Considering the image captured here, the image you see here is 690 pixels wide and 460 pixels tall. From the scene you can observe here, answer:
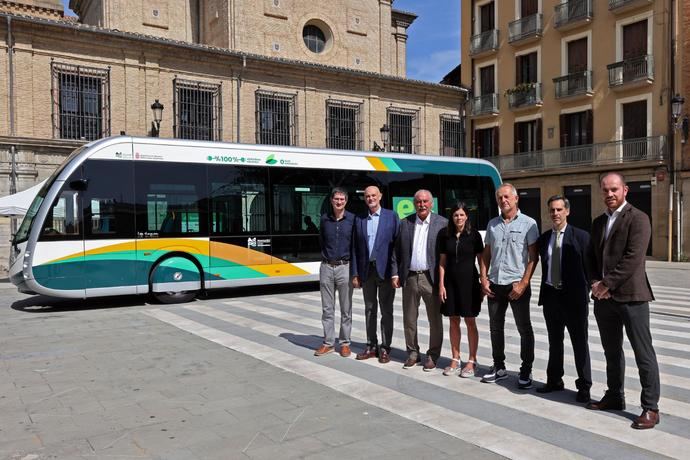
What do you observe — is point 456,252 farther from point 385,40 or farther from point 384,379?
point 385,40

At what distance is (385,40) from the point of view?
3250cm

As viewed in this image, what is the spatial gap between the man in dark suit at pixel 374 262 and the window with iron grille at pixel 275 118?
19.3 m

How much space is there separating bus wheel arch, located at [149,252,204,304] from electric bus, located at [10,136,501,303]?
0.06ft

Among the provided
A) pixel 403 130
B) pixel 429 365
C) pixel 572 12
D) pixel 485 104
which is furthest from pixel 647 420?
pixel 485 104

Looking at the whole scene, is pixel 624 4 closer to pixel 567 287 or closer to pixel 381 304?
pixel 381 304

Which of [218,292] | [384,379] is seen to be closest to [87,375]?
[384,379]

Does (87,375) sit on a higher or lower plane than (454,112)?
lower

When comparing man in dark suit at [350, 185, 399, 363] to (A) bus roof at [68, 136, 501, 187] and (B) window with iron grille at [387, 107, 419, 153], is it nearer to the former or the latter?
(A) bus roof at [68, 136, 501, 187]

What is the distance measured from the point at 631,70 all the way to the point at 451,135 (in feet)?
31.3

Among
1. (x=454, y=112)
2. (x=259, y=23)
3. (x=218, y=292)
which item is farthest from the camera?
(x=454, y=112)

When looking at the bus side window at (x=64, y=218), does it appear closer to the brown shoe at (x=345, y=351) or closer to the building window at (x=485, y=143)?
the brown shoe at (x=345, y=351)

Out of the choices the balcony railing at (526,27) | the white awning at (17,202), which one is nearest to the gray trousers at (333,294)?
the white awning at (17,202)

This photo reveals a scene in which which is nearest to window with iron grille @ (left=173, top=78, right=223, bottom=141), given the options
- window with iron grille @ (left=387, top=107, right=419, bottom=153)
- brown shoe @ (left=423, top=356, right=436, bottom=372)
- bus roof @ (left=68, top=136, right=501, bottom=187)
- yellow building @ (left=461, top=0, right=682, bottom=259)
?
window with iron grille @ (left=387, top=107, right=419, bottom=153)

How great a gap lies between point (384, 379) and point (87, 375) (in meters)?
3.02
